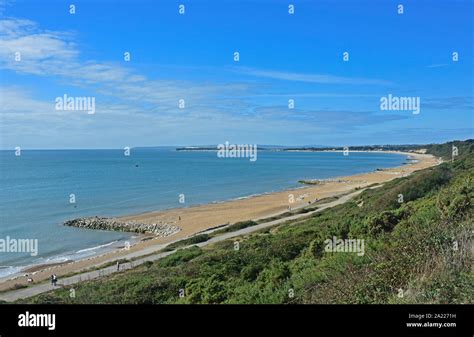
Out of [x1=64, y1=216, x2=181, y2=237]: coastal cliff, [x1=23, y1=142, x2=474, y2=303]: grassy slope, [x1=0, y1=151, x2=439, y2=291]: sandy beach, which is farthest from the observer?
[x1=64, y1=216, x2=181, y2=237]: coastal cliff

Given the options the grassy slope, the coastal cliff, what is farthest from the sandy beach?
the grassy slope

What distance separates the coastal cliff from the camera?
3884 centimetres

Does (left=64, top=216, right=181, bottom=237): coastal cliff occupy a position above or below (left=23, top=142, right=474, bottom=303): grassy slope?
below

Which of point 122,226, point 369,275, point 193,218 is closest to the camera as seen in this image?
point 369,275

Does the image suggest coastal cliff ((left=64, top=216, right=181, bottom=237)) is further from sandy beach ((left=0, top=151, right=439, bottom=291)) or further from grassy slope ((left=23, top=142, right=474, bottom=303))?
grassy slope ((left=23, top=142, right=474, bottom=303))

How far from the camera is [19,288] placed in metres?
21.5

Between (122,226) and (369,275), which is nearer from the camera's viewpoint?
(369,275)

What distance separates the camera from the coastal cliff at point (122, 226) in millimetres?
→ 38844

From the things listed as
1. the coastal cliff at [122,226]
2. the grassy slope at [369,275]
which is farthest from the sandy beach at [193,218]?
the grassy slope at [369,275]

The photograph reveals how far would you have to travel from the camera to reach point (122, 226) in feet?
136

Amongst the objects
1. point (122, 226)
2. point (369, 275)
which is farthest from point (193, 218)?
point (369, 275)

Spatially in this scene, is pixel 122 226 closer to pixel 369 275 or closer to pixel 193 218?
pixel 193 218

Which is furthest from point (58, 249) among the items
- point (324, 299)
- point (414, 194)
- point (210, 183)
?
point (210, 183)

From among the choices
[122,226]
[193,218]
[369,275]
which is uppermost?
[369,275]
